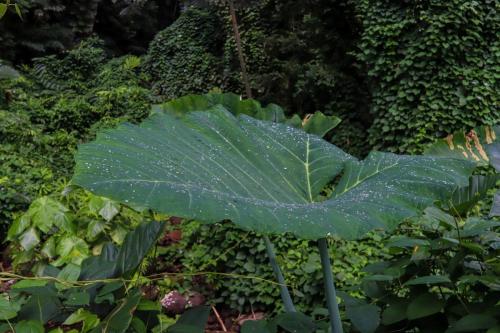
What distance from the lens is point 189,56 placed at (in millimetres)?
9312

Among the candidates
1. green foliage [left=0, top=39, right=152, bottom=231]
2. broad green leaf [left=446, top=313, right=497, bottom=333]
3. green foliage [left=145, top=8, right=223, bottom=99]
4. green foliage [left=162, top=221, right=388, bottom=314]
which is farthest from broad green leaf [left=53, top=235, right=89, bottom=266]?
green foliage [left=145, top=8, right=223, bottom=99]

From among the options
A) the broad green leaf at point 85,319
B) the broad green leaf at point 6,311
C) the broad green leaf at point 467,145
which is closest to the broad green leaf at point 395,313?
the broad green leaf at point 467,145

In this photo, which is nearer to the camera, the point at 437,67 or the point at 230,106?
the point at 230,106

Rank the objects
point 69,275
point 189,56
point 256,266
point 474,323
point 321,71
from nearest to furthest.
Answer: point 474,323 → point 69,275 → point 256,266 → point 321,71 → point 189,56

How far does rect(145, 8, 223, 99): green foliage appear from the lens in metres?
8.87

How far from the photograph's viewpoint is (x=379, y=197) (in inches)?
26.3

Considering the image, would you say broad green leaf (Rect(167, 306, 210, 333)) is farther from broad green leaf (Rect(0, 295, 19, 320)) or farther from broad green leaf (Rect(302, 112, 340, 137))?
broad green leaf (Rect(302, 112, 340, 137))

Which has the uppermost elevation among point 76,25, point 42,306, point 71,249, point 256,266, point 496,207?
point 76,25

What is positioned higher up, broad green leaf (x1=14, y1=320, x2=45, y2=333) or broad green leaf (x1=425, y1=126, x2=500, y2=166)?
broad green leaf (x1=425, y1=126, x2=500, y2=166)

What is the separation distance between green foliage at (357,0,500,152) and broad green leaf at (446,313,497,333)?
425 centimetres

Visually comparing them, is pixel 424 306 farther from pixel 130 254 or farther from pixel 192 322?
pixel 130 254

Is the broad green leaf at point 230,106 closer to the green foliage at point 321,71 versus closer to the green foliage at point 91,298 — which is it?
the green foliage at point 91,298

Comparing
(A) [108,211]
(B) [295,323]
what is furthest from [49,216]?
(B) [295,323]

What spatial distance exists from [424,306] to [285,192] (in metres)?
0.34
